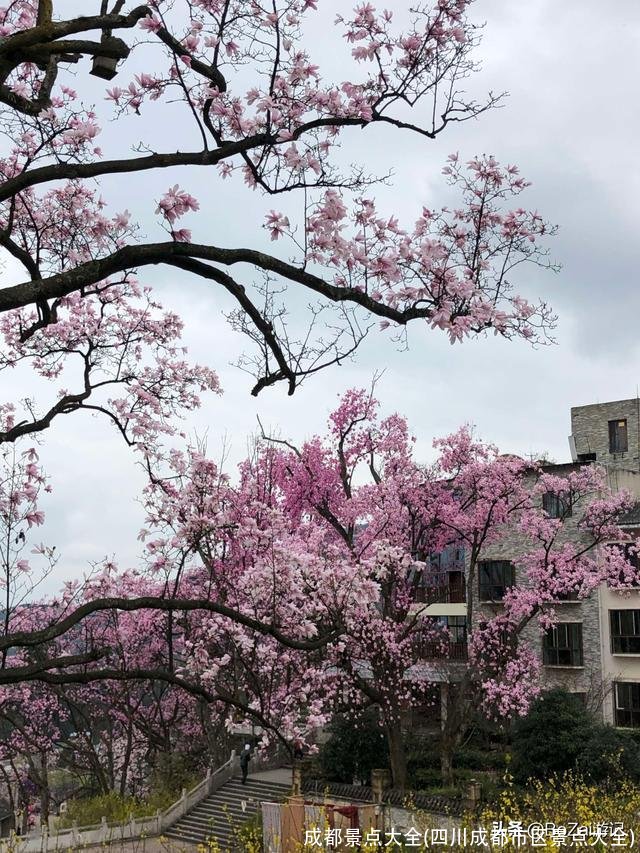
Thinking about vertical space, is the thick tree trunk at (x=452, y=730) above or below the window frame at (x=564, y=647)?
below

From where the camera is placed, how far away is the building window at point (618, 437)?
3322cm

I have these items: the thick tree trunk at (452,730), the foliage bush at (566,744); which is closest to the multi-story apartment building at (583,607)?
the thick tree trunk at (452,730)

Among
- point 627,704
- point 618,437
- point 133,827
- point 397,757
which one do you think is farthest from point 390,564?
point 618,437

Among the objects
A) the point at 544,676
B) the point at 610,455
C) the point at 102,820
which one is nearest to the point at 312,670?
the point at 102,820

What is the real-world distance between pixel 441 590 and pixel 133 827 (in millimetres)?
12906

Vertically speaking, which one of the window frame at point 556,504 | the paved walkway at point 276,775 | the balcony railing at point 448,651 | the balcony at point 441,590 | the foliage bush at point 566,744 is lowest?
the paved walkway at point 276,775

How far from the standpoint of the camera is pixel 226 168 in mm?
6348

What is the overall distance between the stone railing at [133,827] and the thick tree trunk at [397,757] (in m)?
5.97

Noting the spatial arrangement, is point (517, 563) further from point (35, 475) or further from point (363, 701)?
point (35, 475)

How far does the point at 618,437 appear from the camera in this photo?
3341 centimetres

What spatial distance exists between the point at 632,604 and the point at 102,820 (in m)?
17.2

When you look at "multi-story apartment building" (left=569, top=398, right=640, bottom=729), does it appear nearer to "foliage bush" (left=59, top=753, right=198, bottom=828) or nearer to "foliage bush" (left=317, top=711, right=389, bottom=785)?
"foliage bush" (left=317, top=711, right=389, bottom=785)

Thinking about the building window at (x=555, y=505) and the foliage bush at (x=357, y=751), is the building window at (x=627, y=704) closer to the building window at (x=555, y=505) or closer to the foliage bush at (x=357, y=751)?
the building window at (x=555, y=505)

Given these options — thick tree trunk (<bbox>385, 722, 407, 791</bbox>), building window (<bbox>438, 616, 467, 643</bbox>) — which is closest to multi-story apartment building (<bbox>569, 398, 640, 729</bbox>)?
building window (<bbox>438, 616, 467, 643</bbox>)
